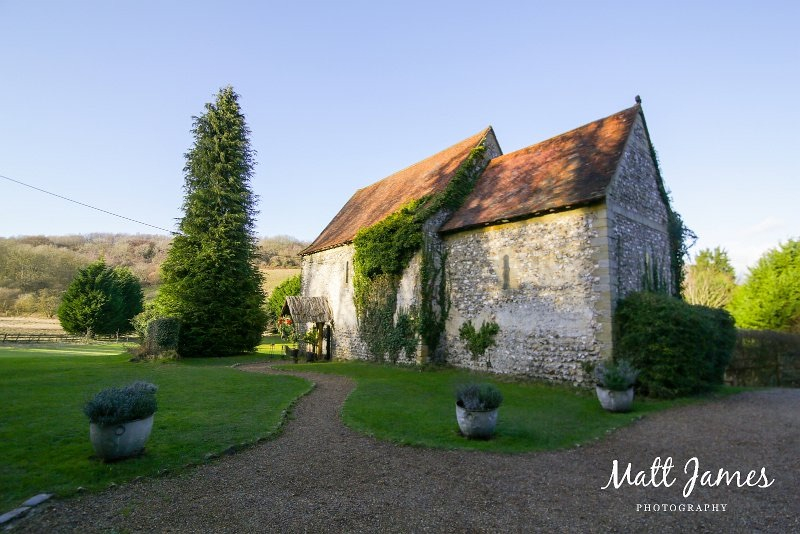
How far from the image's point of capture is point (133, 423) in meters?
6.19

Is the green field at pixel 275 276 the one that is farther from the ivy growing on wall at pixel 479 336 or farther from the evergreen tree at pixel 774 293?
the evergreen tree at pixel 774 293

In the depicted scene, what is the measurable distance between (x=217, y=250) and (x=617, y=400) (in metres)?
23.2

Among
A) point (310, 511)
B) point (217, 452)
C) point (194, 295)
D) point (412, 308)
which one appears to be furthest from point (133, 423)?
point (194, 295)

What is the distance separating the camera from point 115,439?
19.7 ft

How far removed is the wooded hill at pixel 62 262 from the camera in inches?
2031

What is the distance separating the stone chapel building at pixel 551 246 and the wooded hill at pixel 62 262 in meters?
30.8

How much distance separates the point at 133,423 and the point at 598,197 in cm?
1296

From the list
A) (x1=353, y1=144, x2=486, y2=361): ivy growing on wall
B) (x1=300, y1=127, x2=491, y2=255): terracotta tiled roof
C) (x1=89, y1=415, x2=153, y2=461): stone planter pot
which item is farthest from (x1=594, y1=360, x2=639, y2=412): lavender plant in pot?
(x1=300, y1=127, x2=491, y2=255): terracotta tiled roof

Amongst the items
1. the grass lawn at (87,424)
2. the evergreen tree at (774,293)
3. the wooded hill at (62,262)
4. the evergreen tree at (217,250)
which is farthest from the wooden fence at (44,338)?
the evergreen tree at (774,293)

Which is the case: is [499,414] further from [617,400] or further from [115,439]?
[115,439]

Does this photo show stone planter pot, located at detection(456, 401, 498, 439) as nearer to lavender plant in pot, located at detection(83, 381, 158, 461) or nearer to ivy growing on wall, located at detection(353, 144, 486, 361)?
lavender plant in pot, located at detection(83, 381, 158, 461)

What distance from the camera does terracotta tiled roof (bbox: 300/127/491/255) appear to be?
20.9 metres

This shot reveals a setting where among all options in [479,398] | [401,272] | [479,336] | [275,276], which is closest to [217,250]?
[401,272]

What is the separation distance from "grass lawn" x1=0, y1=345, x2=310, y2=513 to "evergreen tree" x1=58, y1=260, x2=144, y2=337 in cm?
2893
